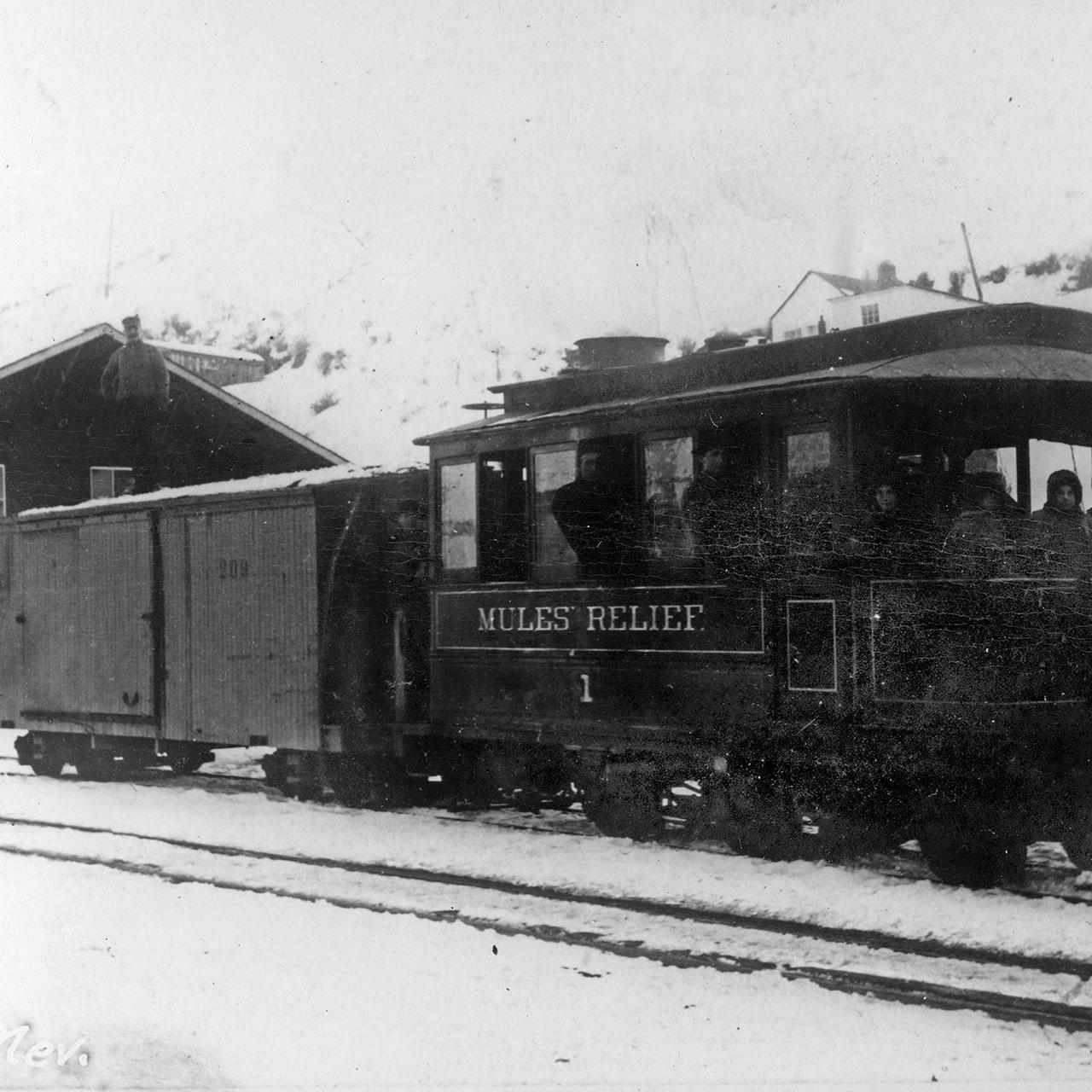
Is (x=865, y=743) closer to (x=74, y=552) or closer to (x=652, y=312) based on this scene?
(x=652, y=312)

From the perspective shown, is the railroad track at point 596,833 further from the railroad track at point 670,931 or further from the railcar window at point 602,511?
the railcar window at point 602,511

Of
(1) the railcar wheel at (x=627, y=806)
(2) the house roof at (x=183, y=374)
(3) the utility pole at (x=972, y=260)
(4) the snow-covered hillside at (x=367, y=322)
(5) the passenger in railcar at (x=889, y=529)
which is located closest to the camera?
(5) the passenger in railcar at (x=889, y=529)

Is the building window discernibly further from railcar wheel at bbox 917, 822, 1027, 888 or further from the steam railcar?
railcar wheel at bbox 917, 822, 1027, 888

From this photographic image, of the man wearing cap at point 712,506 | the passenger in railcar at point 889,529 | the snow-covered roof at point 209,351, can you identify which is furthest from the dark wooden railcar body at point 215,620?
the passenger in railcar at point 889,529

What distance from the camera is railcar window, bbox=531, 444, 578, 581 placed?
8.41 metres

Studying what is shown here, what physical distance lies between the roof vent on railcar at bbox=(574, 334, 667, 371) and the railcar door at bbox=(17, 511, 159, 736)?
4976 millimetres

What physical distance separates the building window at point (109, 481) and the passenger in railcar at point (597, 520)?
521 inches

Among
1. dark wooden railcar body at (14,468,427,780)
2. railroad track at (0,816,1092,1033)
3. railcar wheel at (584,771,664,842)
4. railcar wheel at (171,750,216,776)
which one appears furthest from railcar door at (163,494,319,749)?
railcar wheel at (584,771,664,842)

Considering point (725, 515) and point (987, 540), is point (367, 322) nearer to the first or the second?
point (725, 515)

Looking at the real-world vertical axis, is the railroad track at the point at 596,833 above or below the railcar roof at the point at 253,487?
below

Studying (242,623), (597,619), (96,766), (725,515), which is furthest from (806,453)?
(96,766)

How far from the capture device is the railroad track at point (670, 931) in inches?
→ 209

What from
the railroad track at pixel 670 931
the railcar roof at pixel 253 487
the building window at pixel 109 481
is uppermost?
the building window at pixel 109 481

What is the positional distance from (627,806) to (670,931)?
200 cm
